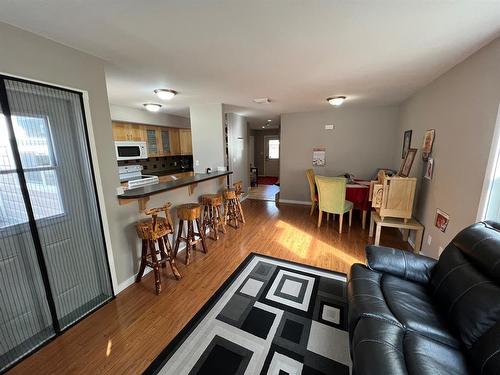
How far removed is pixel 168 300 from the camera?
2104mm

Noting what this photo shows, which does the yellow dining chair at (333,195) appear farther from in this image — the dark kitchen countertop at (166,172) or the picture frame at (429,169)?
the dark kitchen countertop at (166,172)

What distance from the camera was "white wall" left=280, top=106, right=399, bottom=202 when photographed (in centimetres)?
471

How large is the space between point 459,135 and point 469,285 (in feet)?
5.28

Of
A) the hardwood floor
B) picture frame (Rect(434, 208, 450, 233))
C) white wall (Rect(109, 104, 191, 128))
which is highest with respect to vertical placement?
white wall (Rect(109, 104, 191, 128))

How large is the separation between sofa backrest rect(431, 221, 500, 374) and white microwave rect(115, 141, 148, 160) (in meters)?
5.00

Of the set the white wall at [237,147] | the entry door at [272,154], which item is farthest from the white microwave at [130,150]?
the entry door at [272,154]

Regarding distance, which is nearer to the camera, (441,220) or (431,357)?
(431,357)

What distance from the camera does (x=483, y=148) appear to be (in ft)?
5.79

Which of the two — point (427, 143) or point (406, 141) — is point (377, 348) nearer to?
point (427, 143)

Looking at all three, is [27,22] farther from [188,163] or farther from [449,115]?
[188,163]

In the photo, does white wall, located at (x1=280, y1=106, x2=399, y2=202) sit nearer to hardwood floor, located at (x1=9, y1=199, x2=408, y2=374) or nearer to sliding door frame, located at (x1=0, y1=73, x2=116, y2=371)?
hardwood floor, located at (x1=9, y1=199, x2=408, y2=374)

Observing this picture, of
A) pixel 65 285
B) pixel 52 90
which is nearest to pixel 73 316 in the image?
pixel 65 285

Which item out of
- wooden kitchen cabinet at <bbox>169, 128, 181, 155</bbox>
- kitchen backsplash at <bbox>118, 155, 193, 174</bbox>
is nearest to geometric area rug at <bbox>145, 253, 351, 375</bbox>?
kitchen backsplash at <bbox>118, 155, 193, 174</bbox>

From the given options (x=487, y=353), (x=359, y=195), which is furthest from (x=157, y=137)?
(x=487, y=353)
